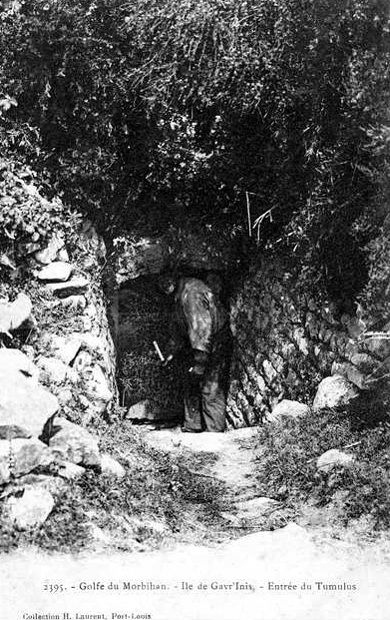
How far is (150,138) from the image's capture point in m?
7.53

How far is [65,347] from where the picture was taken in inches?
246

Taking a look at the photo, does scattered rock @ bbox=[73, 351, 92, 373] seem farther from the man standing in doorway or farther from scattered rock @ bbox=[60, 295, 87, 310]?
the man standing in doorway

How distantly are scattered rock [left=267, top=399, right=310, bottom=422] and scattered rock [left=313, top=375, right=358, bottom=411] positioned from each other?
0.17m

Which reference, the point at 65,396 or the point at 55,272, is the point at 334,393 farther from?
the point at 55,272

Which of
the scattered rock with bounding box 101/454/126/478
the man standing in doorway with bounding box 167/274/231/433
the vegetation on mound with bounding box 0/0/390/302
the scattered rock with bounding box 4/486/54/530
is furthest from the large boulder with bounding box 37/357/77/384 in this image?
the man standing in doorway with bounding box 167/274/231/433

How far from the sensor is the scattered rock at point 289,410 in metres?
6.79

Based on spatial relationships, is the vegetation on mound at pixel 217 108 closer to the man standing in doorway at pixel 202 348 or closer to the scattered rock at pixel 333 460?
the man standing in doorway at pixel 202 348

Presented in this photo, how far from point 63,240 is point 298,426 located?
2981 mm

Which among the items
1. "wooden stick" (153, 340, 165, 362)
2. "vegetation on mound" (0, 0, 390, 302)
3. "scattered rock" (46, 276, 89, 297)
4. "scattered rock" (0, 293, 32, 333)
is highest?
"vegetation on mound" (0, 0, 390, 302)

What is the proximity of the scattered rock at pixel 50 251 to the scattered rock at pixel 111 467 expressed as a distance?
2264mm

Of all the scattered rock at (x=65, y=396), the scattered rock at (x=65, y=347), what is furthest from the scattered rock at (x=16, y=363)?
the scattered rock at (x=65, y=347)

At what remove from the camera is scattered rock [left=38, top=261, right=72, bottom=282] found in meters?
6.55

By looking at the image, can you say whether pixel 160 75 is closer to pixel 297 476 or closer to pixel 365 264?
pixel 365 264

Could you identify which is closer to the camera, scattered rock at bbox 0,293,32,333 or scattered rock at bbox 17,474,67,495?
scattered rock at bbox 17,474,67,495
